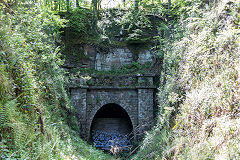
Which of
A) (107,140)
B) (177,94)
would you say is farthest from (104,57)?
(177,94)

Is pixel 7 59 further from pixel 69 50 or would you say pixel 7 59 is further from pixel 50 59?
pixel 69 50

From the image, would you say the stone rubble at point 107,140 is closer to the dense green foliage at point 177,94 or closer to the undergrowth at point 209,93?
the dense green foliage at point 177,94

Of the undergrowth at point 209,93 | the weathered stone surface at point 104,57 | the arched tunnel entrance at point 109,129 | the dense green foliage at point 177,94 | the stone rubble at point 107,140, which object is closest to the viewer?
the dense green foliage at point 177,94

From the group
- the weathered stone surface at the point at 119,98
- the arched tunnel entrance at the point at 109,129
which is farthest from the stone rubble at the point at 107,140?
the weathered stone surface at the point at 119,98

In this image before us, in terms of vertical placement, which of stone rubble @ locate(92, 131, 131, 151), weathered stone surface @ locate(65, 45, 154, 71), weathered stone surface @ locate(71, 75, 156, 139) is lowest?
stone rubble @ locate(92, 131, 131, 151)

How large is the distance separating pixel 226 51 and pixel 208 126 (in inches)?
74.1

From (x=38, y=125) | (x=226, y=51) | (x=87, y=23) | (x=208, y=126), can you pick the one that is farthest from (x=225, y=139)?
(x=87, y=23)

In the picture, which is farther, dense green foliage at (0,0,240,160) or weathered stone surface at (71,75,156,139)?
weathered stone surface at (71,75,156,139)

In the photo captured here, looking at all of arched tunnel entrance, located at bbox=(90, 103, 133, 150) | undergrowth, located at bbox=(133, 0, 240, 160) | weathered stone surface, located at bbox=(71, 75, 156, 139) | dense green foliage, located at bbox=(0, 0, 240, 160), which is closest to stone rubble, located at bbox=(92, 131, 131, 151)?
arched tunnel entrance, located at bbox=(90, 103, 133, 150)

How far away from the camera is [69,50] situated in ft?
38.1

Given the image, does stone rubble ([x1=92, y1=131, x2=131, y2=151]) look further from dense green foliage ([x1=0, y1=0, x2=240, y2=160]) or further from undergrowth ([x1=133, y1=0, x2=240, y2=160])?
undergrowth ([x1=133, y1=0, x2=240, y2=160])

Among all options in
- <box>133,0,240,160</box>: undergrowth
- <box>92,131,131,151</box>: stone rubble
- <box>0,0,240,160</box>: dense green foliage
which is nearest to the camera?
<box>0,0,240,160</box>: dense green foliage

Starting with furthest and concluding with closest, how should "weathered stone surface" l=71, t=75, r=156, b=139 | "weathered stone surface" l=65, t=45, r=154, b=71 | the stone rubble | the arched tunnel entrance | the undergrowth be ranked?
"weathered stone surface" l=65, t=45, r=154, b=71 < the arched tunnel entrance < the stone rubble < "weathered stone surface" l=71, t=75, r=156, b=139 < the undergrowth

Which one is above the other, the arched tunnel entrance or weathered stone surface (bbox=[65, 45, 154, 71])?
weathered stone surface (bbox=[65, 45, 154, 71])
